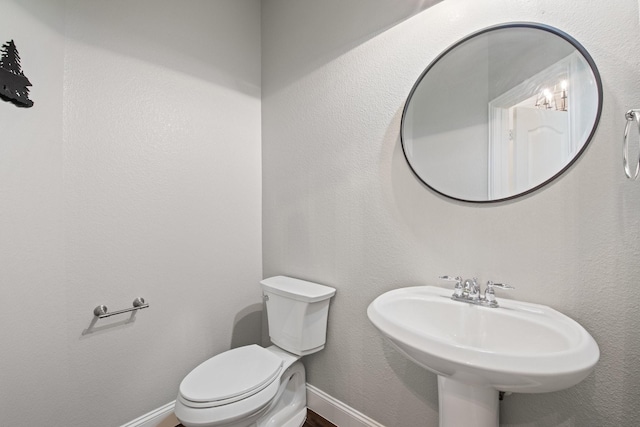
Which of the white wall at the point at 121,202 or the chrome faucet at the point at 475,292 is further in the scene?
the white wall at the point at 121,202

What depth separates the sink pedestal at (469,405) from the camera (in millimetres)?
819

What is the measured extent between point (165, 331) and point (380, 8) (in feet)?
6.75

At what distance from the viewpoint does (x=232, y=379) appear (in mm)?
1189

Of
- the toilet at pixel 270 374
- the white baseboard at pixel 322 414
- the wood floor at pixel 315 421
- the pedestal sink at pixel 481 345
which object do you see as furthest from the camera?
the wood floor at pixel 315 421

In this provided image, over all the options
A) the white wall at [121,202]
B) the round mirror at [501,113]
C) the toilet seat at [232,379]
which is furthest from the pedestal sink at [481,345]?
the white wall at [121,202]

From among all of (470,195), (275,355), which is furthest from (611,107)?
(275,355)

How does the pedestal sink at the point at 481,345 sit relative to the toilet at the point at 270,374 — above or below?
above

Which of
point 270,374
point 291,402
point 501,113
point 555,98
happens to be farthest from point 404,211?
point 291,402

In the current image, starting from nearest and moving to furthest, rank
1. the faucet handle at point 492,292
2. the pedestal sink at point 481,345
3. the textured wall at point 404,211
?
the pedestal sink at point 481,345 < the textured wall at point 404,211 < the faucet handle at point 492,292

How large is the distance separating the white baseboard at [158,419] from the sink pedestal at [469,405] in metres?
1.42

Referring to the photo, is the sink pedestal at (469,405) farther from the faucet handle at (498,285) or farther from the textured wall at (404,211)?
the faucet handle at (498,285)

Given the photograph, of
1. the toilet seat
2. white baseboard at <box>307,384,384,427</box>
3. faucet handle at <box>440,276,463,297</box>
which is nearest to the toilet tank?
the toilet seat

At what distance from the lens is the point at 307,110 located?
1638 mm

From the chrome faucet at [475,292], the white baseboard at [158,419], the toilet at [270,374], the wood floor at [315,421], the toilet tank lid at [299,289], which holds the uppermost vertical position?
the chrome faucet at [475,292]
